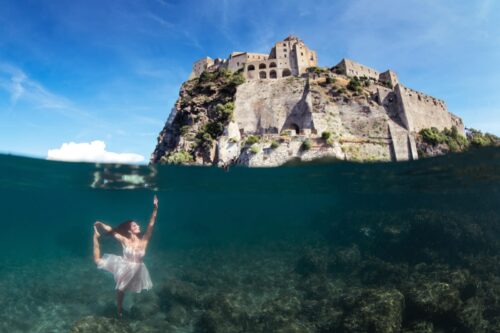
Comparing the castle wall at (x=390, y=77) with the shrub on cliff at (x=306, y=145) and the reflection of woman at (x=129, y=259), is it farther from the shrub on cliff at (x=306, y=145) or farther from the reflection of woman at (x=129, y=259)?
the reflection of woman at (x=129, y=259)

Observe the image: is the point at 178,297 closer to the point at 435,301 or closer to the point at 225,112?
the point at 435,301

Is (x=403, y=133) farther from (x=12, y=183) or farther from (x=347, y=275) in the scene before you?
(x=12, y=183)

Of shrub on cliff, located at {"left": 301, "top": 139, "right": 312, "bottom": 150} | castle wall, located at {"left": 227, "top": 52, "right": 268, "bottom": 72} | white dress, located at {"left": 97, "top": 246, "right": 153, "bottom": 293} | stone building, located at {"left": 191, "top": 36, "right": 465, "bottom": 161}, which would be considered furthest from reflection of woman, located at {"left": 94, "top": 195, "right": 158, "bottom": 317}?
castle wall, located at {"left": 227, "top": 52, "right": 268, "bottom": 72}

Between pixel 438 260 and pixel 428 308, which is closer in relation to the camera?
pixel 428 308

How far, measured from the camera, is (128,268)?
27.0ft

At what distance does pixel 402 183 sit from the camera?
1135 inches

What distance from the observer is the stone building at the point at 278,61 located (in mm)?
49000

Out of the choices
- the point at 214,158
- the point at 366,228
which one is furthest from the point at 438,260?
the point at 214,158

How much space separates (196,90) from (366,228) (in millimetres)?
29524

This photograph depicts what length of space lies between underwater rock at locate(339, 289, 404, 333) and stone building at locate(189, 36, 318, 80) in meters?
41.5

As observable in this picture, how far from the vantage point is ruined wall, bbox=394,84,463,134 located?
126 ft

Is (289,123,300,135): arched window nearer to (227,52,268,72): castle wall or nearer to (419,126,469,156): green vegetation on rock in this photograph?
(419,126,469,156): green vegetation on rock

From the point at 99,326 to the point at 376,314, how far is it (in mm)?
9058

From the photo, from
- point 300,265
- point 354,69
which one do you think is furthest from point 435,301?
point 354,69
